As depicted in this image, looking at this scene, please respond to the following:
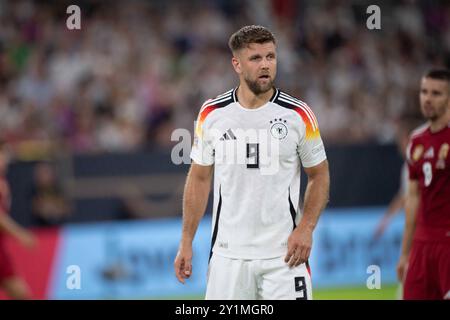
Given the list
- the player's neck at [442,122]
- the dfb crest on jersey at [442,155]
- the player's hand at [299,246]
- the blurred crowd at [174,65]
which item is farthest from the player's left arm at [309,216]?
the blurred crowd at [174,65]

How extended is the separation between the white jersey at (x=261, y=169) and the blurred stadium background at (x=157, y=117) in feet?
14.8

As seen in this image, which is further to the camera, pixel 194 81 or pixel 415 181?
pixel 194 81

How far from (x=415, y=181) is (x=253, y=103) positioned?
232cm

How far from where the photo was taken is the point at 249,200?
19.6 feet

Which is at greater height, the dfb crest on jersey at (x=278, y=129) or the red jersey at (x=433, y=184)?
the dfb crest on jersey at (x=278, y=129)

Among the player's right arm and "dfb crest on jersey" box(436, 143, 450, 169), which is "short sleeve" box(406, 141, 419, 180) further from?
"dfb crest on jersey" box(436, 143, 450, 169)

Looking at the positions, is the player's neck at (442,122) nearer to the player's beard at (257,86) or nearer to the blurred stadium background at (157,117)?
the player's beard at (257,86)

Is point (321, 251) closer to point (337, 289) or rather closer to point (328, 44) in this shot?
point (337, 289)

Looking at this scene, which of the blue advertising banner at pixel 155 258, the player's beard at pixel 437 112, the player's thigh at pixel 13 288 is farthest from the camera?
the blue advertising banner at pixel 155 258

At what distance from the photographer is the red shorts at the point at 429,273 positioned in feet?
24.3

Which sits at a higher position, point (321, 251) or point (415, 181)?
point (415, 181)
